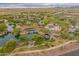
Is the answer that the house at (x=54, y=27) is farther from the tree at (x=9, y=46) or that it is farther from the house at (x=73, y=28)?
the tree at (x=9, y=46)

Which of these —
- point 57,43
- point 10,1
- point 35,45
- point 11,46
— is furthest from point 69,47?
point 10,1

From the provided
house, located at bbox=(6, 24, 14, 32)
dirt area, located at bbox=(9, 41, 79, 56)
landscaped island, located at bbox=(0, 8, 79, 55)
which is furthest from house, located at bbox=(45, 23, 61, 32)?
house, located at bbox=(6, 24, 14, 32)

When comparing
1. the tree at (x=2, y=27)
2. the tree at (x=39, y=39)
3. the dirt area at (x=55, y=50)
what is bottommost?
the dirt area at (x=55, y=50)

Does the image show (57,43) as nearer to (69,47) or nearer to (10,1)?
(69,47)

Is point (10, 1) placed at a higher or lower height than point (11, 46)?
higher

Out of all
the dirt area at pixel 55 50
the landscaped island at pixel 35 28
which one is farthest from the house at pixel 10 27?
the dirt area at pixel 55 50

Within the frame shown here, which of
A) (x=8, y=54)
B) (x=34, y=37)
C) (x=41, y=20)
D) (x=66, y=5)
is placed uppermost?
(x=66, y=5)

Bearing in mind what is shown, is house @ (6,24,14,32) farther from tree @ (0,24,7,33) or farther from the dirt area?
the dirt area

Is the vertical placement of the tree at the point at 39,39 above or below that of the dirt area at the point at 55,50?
above

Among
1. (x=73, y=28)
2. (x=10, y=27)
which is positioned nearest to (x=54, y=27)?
(x=73, y=28)
